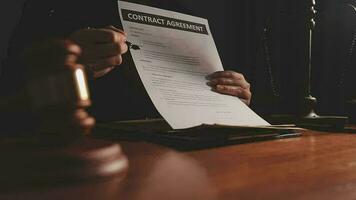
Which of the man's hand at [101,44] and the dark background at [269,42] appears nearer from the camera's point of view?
the man's hand at [101,44]

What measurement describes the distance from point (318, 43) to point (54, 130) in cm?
156

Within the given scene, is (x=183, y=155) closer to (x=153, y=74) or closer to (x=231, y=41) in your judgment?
(x=153, y=74)

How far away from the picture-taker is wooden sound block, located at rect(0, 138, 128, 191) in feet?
1.37

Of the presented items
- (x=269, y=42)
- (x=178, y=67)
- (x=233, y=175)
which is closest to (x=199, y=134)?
(x=178, y=67)

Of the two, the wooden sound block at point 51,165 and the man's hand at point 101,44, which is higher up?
the man's hand at point 101,44

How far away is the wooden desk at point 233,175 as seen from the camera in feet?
1.33

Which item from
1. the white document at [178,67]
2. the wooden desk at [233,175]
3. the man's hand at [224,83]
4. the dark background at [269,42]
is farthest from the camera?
the dark background at [269,42]

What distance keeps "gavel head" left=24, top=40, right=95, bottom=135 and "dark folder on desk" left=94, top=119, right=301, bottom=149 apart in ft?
0.85

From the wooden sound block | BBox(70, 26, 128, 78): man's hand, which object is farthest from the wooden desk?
BBox(70, 26, 128, 78): man's hand

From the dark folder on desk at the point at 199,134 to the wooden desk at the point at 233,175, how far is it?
0.02m

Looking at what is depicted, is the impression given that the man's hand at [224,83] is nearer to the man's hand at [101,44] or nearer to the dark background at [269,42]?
the man's hand at [101,44]

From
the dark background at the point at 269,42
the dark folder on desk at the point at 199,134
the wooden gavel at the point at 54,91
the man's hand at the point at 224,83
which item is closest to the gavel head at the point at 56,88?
the wooden gavel at the point at 54,91

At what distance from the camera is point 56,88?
17.0 inches

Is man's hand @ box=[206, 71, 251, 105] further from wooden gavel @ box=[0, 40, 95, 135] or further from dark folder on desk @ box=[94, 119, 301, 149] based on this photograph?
wooden gavel @ box=[0, 40, 95, 135]
